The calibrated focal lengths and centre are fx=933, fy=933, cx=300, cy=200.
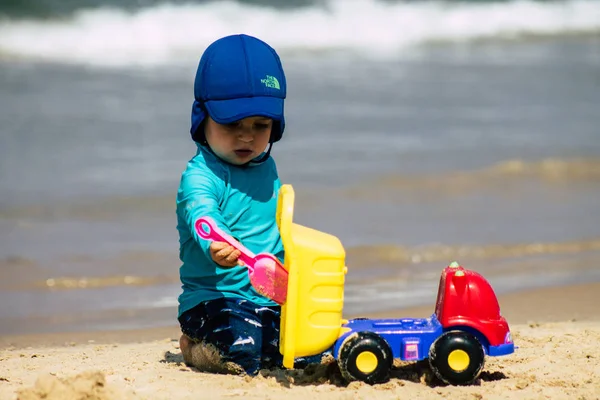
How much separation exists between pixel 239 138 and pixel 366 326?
0.83 meters

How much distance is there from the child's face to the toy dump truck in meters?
0.41

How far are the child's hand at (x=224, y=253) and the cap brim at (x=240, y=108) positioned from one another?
1.73ft

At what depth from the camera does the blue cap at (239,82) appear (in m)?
3.32

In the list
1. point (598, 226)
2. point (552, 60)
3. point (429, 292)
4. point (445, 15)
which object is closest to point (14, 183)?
point (429, 292)

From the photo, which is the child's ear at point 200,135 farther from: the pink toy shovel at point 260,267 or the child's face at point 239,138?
the pink toy shovel at point 260,267

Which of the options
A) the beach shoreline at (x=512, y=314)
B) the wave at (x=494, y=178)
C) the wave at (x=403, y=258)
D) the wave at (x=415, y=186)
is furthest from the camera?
the wave at (x=494, y=178)

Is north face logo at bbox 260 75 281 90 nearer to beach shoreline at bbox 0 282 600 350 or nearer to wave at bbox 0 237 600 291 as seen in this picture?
beach shoreline at bbox 0 282 600 350

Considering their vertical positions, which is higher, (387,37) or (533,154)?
A: (387,37)

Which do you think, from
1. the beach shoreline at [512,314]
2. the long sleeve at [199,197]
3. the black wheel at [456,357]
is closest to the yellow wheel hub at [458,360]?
the black wheel at [456,357]

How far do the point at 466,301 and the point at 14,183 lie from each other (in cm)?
509

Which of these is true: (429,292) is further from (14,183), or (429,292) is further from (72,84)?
(72,84)

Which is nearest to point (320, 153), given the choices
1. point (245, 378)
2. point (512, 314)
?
point (512, 314)

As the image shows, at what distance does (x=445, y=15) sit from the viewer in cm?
1861

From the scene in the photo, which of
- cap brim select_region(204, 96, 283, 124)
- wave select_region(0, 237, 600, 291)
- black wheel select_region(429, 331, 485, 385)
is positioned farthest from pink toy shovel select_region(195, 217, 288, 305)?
wave select_region(0, 237, 600, 291)
